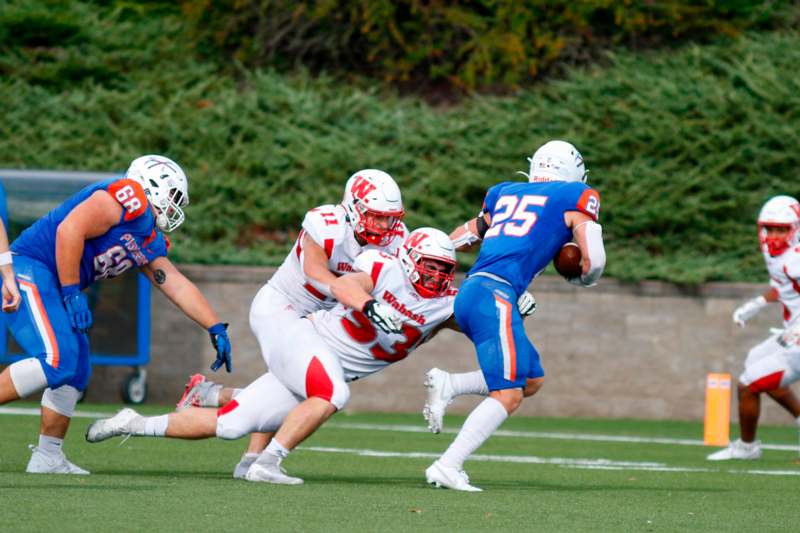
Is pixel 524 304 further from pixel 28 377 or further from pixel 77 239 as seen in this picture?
pixel 28 377

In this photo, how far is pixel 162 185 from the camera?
766 cm

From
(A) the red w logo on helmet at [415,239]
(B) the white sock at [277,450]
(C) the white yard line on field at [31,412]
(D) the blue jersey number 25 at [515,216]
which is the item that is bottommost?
(C) the white yard line on field at [31,412]

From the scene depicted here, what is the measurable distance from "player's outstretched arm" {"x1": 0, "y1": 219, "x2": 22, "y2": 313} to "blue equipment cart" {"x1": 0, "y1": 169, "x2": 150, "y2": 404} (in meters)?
8.59

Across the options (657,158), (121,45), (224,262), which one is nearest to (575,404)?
(657,158)

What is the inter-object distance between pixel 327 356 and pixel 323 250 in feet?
2.09

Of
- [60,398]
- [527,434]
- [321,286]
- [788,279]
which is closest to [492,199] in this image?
[321,286]

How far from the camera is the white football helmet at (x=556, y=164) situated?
7852 mm

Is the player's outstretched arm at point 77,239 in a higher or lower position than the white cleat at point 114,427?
higher

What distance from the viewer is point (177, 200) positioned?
304 inches

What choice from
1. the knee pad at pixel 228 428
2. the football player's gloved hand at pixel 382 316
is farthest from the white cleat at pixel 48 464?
the football player's gloved hand at pixel 382 316

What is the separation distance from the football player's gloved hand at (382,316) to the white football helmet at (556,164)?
4.38ft

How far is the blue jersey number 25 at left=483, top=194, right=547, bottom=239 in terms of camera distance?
7.49 meters

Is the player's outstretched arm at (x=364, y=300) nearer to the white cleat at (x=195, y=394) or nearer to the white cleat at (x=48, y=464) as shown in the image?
the white cleat at (x=195, y=394)

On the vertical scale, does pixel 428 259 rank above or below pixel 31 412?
above
